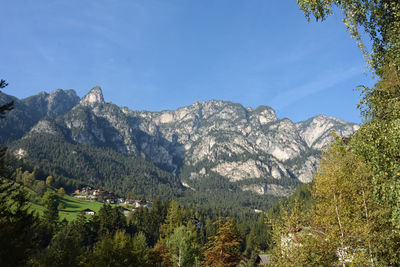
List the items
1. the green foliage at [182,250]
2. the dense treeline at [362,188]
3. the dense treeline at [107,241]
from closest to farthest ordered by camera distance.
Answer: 1. the dense treeline at [362,188]
2. the dense treeline at [107,241]
3. the green foliage at [182,250]

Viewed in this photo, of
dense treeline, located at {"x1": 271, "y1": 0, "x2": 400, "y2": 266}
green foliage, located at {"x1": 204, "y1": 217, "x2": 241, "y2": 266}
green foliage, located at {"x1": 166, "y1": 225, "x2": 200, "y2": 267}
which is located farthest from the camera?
green foliage, located at {"x1": 166, "y1": 225, "x2": 200, "y2": 267}

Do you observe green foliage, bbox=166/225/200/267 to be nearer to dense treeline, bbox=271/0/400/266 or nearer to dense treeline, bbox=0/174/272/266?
dense treeline, bbox=0/174/272/266

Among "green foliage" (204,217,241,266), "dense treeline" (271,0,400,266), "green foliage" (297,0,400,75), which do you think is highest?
"green foliage" (297,0,400,75)

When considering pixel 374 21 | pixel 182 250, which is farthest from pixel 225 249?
pixel 182 250

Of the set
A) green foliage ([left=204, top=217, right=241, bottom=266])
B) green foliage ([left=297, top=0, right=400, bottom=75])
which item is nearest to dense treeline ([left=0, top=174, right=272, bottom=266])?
green foliage ([left=204, top=217, right=241, bottom=266])

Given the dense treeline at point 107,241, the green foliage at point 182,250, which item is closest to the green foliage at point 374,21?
the dense treeline at point 107,241

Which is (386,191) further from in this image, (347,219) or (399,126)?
(347,219)

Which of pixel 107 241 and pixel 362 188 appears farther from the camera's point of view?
pixel 107 241

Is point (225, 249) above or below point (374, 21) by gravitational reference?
below

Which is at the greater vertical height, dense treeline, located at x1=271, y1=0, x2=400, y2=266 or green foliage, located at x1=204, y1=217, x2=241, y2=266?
dense treeline, located at x1=271, y1=0, x2=400, y2=266

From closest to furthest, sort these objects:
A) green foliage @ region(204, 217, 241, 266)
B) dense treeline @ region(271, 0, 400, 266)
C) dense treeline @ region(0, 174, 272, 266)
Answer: dense treeline @ region(271, 0, 400, 266) → dense treeline @ region(0, 174, 272, 266) → green foliage @ region(204, 217, 241, 266)

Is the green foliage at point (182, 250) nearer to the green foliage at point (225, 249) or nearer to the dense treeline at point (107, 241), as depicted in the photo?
the dense treeline at point (107, 241)

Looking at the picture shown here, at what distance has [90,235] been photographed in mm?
84812

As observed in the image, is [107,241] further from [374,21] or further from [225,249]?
[374,21]
